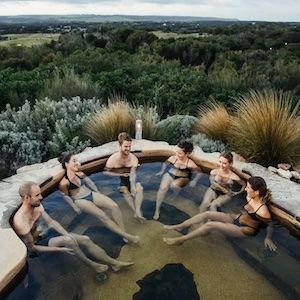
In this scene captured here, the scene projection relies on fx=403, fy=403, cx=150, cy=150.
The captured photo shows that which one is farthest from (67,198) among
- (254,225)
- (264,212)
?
(264,212)

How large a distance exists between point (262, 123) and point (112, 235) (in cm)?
310

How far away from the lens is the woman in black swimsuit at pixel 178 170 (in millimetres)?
5648

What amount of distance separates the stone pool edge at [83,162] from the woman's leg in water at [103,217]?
2.14ft

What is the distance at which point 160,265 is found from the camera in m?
4.02

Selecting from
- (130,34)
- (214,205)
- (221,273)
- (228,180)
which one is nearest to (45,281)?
(221,273)

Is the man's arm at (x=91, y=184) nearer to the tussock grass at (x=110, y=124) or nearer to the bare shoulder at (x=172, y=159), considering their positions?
the bare shoulder at (x=172, y=159)

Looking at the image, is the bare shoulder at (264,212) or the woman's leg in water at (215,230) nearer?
the woman's leg in water at (215,230)

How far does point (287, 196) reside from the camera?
5.02 meters

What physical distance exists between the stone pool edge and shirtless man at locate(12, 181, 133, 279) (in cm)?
18

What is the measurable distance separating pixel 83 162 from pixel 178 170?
1437 millimetres

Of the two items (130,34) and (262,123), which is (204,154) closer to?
(262,123)

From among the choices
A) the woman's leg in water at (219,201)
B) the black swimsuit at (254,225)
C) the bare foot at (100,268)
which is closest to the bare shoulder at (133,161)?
the woman's leg in water at (219,201)

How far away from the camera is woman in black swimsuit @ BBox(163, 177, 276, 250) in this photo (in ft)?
14.9

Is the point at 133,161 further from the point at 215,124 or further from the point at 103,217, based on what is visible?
the point at 215,124
